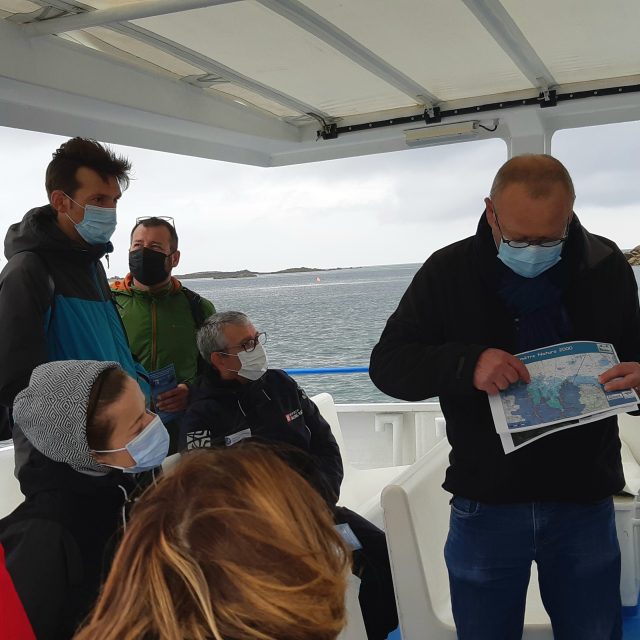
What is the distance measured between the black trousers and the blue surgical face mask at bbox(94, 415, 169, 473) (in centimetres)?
92

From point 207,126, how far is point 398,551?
6.72 ft

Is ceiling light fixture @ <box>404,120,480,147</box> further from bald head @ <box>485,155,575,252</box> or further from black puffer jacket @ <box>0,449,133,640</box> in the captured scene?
black puffer jacket @ <box>0,449,133,640</box>

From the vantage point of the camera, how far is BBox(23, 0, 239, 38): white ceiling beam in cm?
219

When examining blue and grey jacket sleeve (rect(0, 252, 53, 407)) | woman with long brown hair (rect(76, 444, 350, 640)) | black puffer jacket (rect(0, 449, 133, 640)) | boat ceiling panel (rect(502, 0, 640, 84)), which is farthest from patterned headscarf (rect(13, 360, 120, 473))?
boat ceiling panel (rect(502, 0, 640, 84))

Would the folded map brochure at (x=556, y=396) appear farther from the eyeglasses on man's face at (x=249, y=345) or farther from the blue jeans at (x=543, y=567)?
the eyeglasses on man's face at (x=249, y=345)

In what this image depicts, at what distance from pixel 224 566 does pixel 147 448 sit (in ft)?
3.52

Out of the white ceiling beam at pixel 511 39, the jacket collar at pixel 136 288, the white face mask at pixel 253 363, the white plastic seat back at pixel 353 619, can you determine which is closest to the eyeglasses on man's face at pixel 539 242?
the white plastic seat back at pixel 353 619

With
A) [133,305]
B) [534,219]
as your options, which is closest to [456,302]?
[534,219]

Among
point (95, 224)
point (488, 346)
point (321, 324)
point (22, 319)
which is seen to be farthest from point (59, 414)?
point (321, 324)

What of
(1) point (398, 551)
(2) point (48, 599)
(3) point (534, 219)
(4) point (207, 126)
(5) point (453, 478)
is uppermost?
(4) point (207, 126)

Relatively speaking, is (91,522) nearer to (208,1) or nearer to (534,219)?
(534,219)

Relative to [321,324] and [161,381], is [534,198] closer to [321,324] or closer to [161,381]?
[161,381]

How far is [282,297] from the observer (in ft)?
118

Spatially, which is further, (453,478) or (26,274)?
(26,274)
